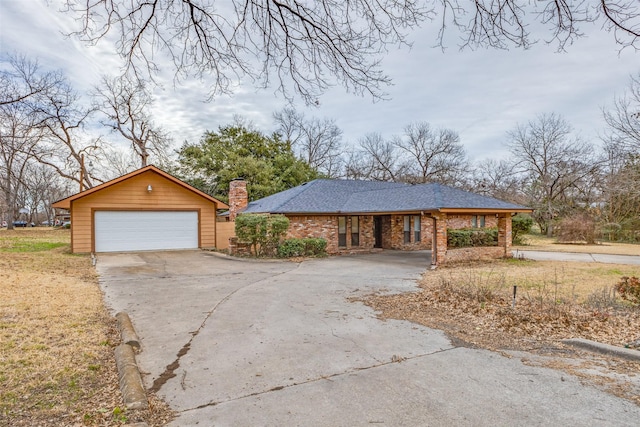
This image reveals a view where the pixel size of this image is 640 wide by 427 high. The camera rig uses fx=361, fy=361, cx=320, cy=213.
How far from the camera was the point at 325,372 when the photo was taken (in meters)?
3.84

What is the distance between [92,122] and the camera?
27.1 meters

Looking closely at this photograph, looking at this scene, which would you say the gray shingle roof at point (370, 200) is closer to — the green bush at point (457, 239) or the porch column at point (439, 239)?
the porch column at point (439, 239)

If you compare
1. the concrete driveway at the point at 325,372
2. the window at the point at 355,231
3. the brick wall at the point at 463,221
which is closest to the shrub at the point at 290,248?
the window at the point at 355,231

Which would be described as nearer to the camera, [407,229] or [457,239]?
[457,239]

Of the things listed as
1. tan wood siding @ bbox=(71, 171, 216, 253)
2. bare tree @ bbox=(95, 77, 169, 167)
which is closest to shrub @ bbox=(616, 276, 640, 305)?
tan wood siding @ bbox=(71, 171, 216, 253)

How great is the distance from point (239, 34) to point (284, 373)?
12.4 ft

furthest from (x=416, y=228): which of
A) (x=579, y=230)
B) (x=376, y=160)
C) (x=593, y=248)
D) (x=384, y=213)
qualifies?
(x=376, y=160)

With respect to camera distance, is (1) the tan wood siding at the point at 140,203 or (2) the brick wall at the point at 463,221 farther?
(2) the brick wall at the point at 463,221

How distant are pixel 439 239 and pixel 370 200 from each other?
5.11 metres

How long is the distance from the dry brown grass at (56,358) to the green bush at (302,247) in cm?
787

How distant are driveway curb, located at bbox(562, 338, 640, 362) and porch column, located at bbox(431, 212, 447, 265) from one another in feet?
26.4

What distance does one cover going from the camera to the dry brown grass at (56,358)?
9.72 ft

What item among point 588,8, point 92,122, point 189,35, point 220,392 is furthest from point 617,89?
point 92,122

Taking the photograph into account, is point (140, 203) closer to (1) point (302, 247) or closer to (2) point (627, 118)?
(1) point (302, 247)
